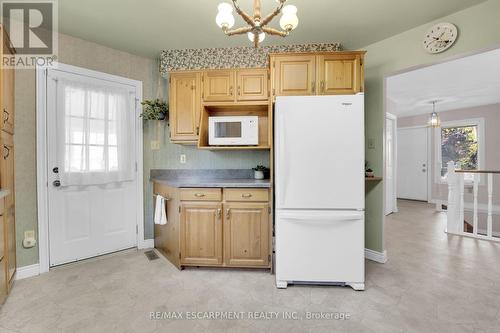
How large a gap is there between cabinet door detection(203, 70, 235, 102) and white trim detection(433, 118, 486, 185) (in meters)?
6.05

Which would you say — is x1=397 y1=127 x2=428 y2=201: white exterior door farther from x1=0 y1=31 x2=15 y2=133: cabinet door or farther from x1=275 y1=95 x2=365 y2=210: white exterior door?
x1=0 y1=31 x2=15 y2=133: cabinet door

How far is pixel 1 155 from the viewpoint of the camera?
1.80m

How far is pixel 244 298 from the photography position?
1.91 metres

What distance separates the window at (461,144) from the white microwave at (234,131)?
590 centimetres

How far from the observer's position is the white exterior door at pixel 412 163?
616 centimetres

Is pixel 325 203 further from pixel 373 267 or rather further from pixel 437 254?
pixel 437 254

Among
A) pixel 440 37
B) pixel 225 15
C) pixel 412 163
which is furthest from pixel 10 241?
pixel 412 163

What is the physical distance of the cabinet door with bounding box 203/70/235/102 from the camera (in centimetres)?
262

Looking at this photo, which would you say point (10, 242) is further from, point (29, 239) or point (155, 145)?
point (155, 145)

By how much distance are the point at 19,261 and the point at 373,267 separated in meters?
3.50

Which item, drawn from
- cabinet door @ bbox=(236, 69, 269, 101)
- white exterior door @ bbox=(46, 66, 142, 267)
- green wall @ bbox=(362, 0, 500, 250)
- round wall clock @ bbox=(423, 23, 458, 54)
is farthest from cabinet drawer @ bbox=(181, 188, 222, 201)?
round wall clock @ bbox=(423, 23, 458, 54)

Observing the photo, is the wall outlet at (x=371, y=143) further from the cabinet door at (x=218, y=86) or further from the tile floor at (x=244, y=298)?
the cabinet door at (x=218, y=86)

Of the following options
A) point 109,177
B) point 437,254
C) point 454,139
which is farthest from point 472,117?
point 109,177

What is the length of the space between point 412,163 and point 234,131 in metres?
5.95
